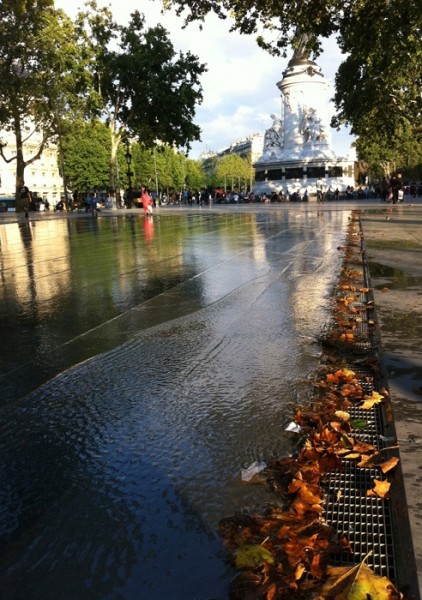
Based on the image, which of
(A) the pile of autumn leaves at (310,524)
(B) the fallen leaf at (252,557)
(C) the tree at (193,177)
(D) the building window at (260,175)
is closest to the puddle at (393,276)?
(A) the pile of autumn leaves at (310,524)

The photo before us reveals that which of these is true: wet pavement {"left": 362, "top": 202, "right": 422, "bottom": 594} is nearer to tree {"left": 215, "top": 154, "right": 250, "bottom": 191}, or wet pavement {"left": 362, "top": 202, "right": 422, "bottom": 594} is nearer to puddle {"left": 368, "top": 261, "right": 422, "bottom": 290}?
puddle {"left": 368, "top": 261, "right": 422, "bottom": 290}

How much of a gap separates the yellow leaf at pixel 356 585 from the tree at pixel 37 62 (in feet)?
101

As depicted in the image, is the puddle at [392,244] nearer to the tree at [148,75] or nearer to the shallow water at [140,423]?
the shallow water at [140,423]

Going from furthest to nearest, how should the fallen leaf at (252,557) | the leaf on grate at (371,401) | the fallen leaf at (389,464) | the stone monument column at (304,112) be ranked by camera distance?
the stone monument column at (304,112)
the leaf on grate at (371,401)
the fallen leaf at (389,464)
the fallen leaf at (252,557)

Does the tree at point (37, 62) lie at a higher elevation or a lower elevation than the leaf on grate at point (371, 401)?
higher

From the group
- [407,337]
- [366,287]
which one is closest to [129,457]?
[407,337]

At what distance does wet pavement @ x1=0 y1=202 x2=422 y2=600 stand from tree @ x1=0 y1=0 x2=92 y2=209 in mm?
26616

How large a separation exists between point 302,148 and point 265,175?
551 centimetres

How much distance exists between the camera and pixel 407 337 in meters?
4.29

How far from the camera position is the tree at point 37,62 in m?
30.9

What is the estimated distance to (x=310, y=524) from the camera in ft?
7.06

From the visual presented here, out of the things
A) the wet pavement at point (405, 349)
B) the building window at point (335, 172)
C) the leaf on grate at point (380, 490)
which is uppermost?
the building window at point (335, 172)

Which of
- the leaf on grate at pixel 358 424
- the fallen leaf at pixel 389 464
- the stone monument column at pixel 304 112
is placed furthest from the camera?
the stone monument column at pixel 304 112

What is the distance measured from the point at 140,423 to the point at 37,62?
125ft
